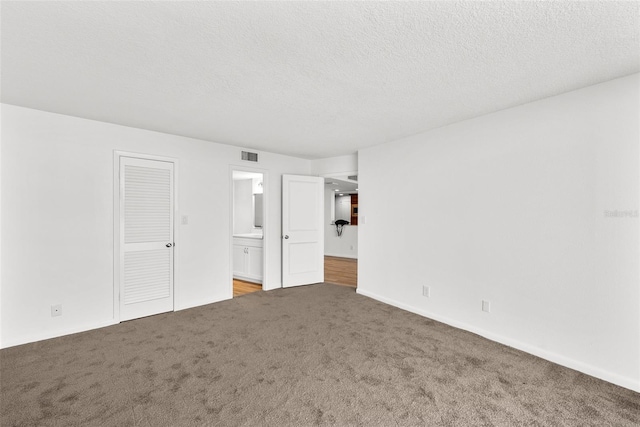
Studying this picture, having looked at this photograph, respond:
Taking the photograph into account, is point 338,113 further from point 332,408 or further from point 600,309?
point 600,309

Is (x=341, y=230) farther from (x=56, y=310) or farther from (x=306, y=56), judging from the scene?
(x=306, y=56)

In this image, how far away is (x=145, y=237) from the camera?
154 inches

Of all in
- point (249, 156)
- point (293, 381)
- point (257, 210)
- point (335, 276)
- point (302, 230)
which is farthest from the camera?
point (257, 210)

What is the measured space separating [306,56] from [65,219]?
319 cm

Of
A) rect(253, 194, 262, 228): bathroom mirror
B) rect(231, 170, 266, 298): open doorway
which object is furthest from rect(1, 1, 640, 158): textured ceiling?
rect(253, 194, 262, 228): bathroom mirror

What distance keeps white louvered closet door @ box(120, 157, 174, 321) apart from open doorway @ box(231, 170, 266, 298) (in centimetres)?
98

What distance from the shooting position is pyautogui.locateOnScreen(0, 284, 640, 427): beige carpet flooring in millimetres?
1976

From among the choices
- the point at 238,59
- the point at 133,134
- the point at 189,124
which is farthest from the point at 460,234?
the point at 133,134

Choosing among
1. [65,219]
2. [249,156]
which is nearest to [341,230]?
[249,156]

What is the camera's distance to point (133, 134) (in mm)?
3811

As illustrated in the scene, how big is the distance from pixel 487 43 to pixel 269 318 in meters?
3.51

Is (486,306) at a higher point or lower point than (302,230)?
lower

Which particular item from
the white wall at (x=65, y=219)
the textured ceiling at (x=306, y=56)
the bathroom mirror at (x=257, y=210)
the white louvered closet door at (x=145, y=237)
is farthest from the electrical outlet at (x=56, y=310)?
the bathroom mirror at (x=257, y=210)

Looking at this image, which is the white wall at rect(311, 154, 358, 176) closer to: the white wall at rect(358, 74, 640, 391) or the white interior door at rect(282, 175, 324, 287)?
the white interior door at rect(282, 175, 324, 287)
